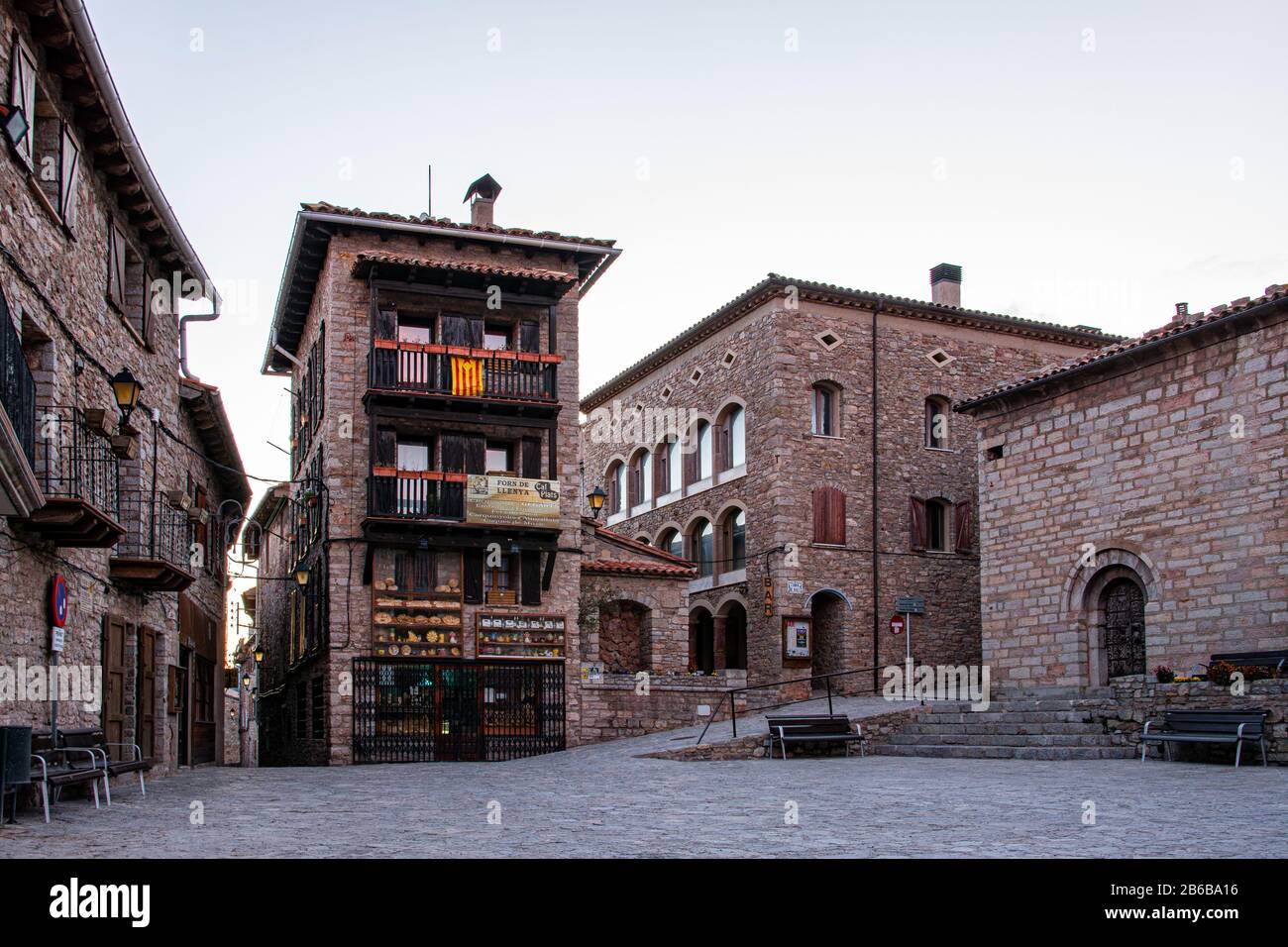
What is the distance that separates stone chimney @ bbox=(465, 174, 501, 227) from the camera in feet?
91.5

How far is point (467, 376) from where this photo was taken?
24.5 meters

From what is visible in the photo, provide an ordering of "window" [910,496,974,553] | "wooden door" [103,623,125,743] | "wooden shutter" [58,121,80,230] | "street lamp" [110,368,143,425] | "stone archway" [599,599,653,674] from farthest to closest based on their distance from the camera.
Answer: "window" [910,496,974,553] < "stone archway" [599,599,653,674] < "wooden door" [103,623,125,743] < "street lamp" [110,368,143,425] < "wooden shutter" [58,121,80,230]

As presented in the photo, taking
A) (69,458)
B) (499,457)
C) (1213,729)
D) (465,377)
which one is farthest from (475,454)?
(1213,729)

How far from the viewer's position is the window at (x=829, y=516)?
99.7 feet

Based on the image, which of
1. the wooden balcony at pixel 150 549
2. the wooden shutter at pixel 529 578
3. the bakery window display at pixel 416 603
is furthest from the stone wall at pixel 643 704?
the wooden balcony at pixel 150 549

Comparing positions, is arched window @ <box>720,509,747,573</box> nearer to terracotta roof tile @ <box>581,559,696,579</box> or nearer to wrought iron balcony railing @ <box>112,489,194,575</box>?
terracotta roof tile @ <box>581,559,696,579</box>

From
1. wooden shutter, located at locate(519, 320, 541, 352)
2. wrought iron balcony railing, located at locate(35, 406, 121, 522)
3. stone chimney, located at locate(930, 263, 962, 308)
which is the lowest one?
wrought iron balcony railing, located at locate(35, 406, 121, 522)

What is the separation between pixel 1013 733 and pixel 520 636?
906 cm

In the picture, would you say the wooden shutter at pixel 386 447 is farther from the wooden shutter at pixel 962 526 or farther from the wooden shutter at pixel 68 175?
the wooden shutter at pixel 962 526

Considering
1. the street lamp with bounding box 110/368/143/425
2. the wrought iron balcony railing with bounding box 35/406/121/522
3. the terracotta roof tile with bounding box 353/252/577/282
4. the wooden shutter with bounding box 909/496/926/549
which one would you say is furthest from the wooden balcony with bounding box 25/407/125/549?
the wooden shutter with bounding box 909/496/926/549

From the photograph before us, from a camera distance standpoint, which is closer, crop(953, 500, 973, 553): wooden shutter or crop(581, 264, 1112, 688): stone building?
crop(581, 264, 1112, 688): stone building

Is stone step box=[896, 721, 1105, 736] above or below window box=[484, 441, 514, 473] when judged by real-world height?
below

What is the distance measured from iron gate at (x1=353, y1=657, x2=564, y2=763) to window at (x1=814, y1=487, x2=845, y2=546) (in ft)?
26.2

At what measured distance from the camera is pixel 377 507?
23.7m
